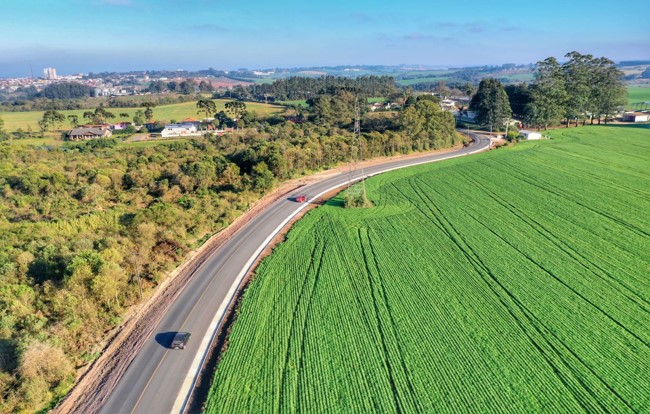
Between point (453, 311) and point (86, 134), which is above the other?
point (86, 134)

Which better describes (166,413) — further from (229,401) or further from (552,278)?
(552,278)

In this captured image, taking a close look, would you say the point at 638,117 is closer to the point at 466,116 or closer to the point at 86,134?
the point at 466,116

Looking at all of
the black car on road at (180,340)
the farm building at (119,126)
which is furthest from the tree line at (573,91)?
the farm building at (119,126)

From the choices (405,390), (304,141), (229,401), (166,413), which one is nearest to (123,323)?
(166,413)

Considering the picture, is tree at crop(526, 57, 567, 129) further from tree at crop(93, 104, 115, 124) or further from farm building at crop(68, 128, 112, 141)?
tree at crop(93, 104, 115, 124)

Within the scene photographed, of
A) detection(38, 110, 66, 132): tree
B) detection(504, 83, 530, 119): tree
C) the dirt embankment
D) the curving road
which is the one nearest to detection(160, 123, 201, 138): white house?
detection(38, 110, 66, 132): tree

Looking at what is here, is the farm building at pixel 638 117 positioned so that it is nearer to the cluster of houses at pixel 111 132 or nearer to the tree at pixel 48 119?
the cluster of houses at pixel 111 132

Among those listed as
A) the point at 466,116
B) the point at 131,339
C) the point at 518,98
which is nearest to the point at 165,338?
the point at 131,339
